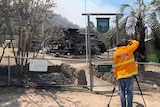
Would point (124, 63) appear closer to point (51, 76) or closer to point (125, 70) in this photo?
point (125, 70)

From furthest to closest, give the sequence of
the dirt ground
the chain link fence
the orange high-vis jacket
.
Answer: the chain link fence
the dirt ground
the orange high-vis jacket

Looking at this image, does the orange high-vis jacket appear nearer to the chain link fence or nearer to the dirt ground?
the dirt ground

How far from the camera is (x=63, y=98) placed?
31.8ft

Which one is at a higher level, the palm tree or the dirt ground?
the palm tree

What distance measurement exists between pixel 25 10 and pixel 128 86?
497 cm

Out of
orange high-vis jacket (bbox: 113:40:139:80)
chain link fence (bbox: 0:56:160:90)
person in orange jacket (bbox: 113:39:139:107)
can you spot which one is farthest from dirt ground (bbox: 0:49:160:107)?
orange high-vis jacket (bbox: 113:40:139:80)

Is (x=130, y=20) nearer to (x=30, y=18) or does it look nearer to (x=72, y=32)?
(x=30, y=18)

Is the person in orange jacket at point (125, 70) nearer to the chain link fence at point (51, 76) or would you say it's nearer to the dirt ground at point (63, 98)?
the dirt ground at point (63, 98)

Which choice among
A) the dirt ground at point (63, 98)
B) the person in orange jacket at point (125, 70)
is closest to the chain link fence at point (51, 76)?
the dirt ground at point (63, 98)

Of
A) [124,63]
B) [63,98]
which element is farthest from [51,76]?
[124,63]

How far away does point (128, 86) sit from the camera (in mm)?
8164

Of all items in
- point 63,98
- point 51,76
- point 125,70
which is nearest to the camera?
point 125,70

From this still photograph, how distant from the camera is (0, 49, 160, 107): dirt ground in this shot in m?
9.17

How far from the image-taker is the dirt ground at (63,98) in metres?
9.17
